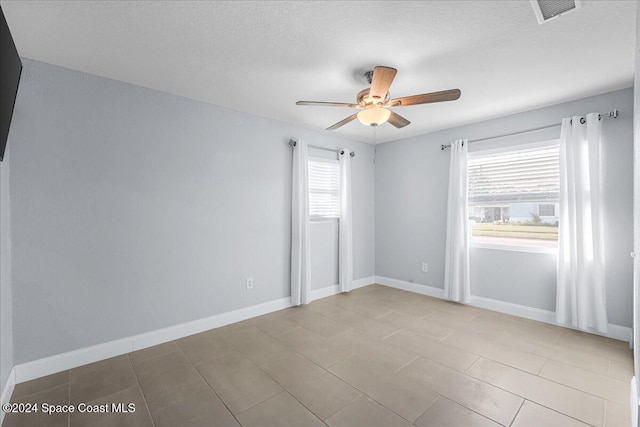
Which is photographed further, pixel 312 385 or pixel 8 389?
pixel 312 385

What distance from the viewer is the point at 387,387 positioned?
215 cm

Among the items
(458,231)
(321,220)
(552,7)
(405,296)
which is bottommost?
(405,296)

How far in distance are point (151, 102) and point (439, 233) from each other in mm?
3975

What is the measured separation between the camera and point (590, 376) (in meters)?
2.28

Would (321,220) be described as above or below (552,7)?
below

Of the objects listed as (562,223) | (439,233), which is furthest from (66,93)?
(562,223)

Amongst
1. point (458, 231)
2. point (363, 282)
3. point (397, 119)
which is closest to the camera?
point (397, 119)

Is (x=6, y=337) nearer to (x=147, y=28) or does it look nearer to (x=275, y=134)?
(x=147, y=28)

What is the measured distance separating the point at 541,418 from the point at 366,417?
1.08m

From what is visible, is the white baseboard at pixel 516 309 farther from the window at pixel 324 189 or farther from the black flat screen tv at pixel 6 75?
the black flat screen tv at pixel 6 75

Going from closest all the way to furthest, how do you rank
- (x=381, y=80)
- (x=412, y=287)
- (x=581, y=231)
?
(x=381, y=80)
(x=581, y=231)
(x=412, y=287)

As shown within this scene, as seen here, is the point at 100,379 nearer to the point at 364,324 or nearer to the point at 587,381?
the point at 364,324

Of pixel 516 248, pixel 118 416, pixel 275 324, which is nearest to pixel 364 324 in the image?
pixel 275 324

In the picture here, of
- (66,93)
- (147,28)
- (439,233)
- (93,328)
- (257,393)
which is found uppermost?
(147,28)
